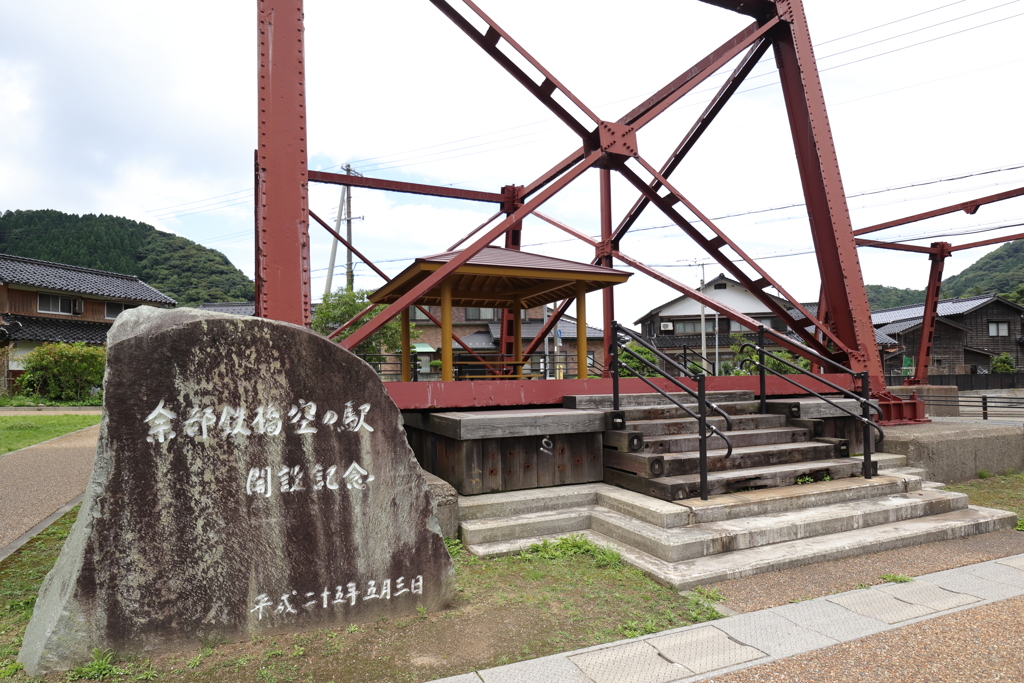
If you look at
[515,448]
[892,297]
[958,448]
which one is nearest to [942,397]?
[958,448]

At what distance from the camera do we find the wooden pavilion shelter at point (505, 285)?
7.91 meters

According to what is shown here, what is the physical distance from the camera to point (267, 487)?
3.42m

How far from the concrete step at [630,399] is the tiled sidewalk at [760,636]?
290 cm

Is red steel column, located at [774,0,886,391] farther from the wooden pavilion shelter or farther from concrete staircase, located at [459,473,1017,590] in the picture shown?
concrete staircase, located at [459,473,1017,590]

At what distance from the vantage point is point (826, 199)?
29.4 feet

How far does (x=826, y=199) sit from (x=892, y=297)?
82192 mm

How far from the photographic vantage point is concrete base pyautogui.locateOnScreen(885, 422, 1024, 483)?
745cm

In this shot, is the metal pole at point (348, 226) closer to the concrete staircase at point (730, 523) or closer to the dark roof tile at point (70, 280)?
the dark roof tile at point (70, 280)

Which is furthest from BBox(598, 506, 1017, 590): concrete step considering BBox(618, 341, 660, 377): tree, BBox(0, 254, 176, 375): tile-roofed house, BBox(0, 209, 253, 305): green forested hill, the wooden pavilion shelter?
BBox(0, 209, 253, 305): green forested hill

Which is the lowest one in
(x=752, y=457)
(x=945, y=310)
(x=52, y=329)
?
(x=752, y=457)

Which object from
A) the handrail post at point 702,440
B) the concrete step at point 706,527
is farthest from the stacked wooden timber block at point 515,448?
the handrail post at point 702,440

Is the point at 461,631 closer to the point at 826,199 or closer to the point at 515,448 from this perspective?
the point at 515,448

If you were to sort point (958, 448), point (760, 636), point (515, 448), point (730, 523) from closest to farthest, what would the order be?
point (760, 636)
point (730, 523)
point (515, 448)
point (958, 448)

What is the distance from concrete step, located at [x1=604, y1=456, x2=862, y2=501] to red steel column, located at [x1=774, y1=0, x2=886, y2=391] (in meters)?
3.42
